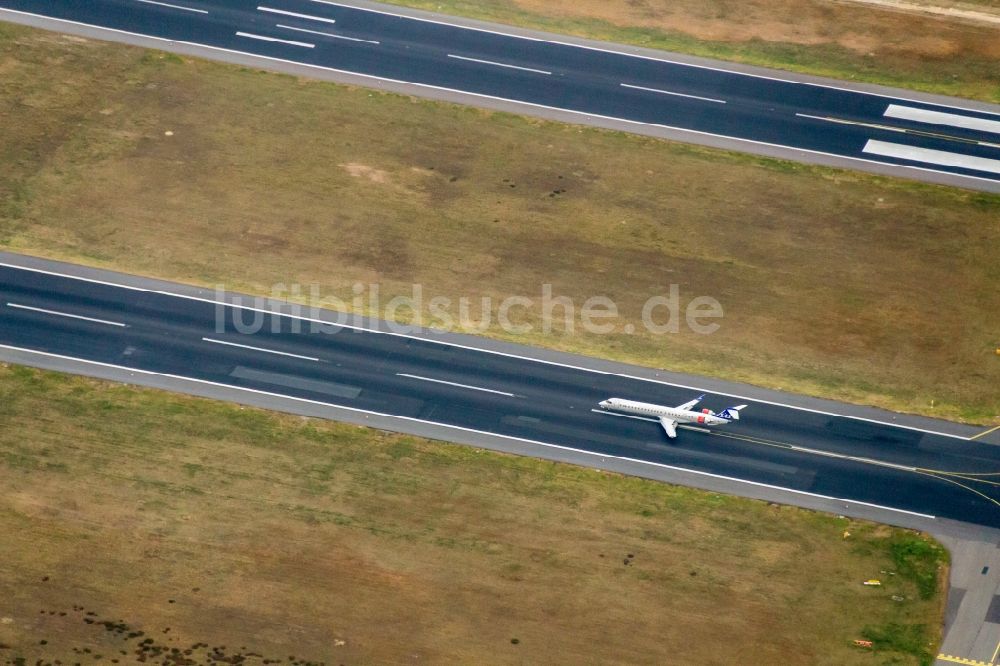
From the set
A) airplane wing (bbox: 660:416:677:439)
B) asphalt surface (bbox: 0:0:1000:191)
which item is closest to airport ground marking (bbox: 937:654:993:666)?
airplane wing (bbox: 660:416:677:439)

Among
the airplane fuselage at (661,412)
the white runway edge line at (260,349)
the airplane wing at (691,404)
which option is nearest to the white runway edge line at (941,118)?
the airplane wing at (691,404)

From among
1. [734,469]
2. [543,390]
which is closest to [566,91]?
[543,390]

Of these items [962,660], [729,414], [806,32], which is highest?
[806,32]

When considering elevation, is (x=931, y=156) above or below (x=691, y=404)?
above

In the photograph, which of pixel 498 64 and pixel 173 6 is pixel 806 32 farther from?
pixel 173 6

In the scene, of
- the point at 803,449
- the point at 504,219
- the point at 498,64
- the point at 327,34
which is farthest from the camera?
the point at 327,34

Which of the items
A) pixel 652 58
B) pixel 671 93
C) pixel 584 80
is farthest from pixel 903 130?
pixel 584 80
